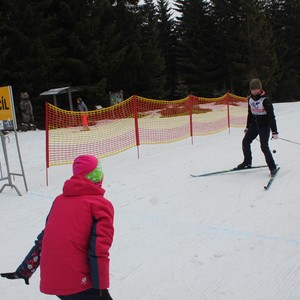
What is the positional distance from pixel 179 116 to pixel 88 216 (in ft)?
46.2

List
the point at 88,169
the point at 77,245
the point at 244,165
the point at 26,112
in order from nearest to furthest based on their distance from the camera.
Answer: the point at 77,245 < the point at 88,169 < the point at 244,165 < the point at 26,112

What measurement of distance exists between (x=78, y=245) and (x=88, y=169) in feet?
1.59

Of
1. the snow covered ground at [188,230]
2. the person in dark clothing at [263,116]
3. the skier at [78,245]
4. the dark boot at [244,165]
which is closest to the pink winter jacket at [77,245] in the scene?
the skier at [78,245]

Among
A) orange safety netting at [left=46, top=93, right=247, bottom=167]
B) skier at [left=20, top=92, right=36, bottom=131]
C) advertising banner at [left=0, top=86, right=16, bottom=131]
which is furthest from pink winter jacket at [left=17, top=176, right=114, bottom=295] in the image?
skier at [left=20, top=92, right=36, bottom=131]

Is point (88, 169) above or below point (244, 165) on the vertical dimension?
above

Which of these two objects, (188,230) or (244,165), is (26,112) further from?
(188,230)

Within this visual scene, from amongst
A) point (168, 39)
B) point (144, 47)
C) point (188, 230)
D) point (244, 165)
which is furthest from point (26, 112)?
point (168, 39)

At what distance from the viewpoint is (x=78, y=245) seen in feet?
7.59

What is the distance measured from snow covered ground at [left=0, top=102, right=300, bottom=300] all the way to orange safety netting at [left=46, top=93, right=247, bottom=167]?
1.58 meters

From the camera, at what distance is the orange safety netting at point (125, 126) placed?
1021cm

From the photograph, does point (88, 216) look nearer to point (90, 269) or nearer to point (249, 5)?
point (90, 269)

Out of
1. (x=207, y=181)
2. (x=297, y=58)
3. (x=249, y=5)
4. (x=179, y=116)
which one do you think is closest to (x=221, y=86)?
(x=249, y=5)

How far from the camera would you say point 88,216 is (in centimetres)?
234

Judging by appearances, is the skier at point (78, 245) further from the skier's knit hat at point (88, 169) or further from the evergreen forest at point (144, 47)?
the evergreen forest at point (144, 47)
